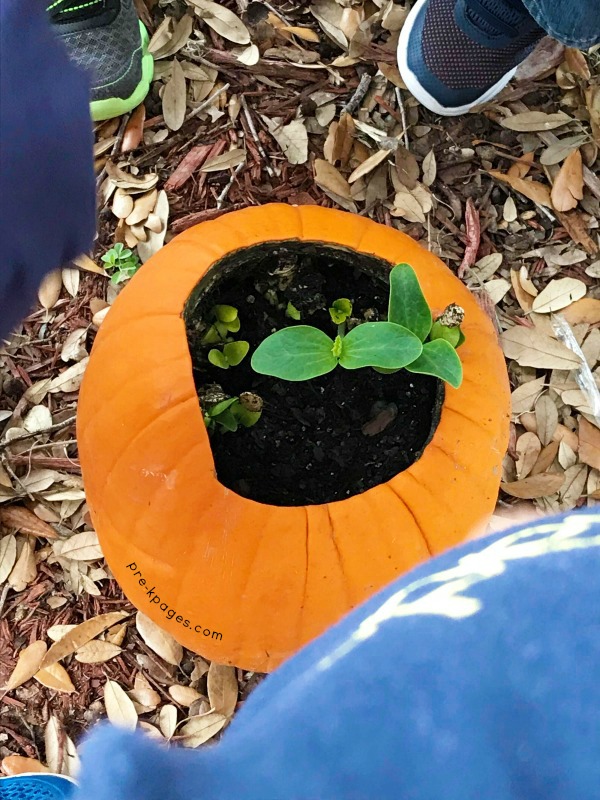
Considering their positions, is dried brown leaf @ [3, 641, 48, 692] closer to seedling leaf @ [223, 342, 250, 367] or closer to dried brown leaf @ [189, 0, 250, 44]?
seedling leaf @ [223, 342, 250, 367]

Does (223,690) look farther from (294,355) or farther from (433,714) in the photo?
(433,714)

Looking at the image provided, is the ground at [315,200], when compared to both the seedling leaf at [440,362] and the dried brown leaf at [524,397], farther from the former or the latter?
the seedling leaf at [440,362]

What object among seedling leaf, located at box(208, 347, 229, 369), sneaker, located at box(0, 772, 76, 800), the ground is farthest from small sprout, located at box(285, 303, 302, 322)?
sneaker, located at box(0, 772, 76, 800)

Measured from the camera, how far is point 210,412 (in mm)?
812

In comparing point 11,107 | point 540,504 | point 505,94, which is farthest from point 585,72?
point 11,107

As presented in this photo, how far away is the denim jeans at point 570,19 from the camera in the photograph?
0.86 meters

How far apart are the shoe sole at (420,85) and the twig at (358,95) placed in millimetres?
61

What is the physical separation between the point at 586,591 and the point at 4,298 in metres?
0.46

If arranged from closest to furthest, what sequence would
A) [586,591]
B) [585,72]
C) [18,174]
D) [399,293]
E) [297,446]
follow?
[586,591], [18,174], [399,293], [297,446], [585,72]

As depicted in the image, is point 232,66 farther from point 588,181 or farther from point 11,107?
point 11,107

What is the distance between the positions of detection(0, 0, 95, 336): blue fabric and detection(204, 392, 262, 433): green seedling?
0.28 meters

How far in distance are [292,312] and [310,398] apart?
116 millimetres

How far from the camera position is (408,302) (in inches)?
29.6

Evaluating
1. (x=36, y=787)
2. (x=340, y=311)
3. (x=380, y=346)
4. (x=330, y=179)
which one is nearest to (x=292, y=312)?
(x=340, y=311)
